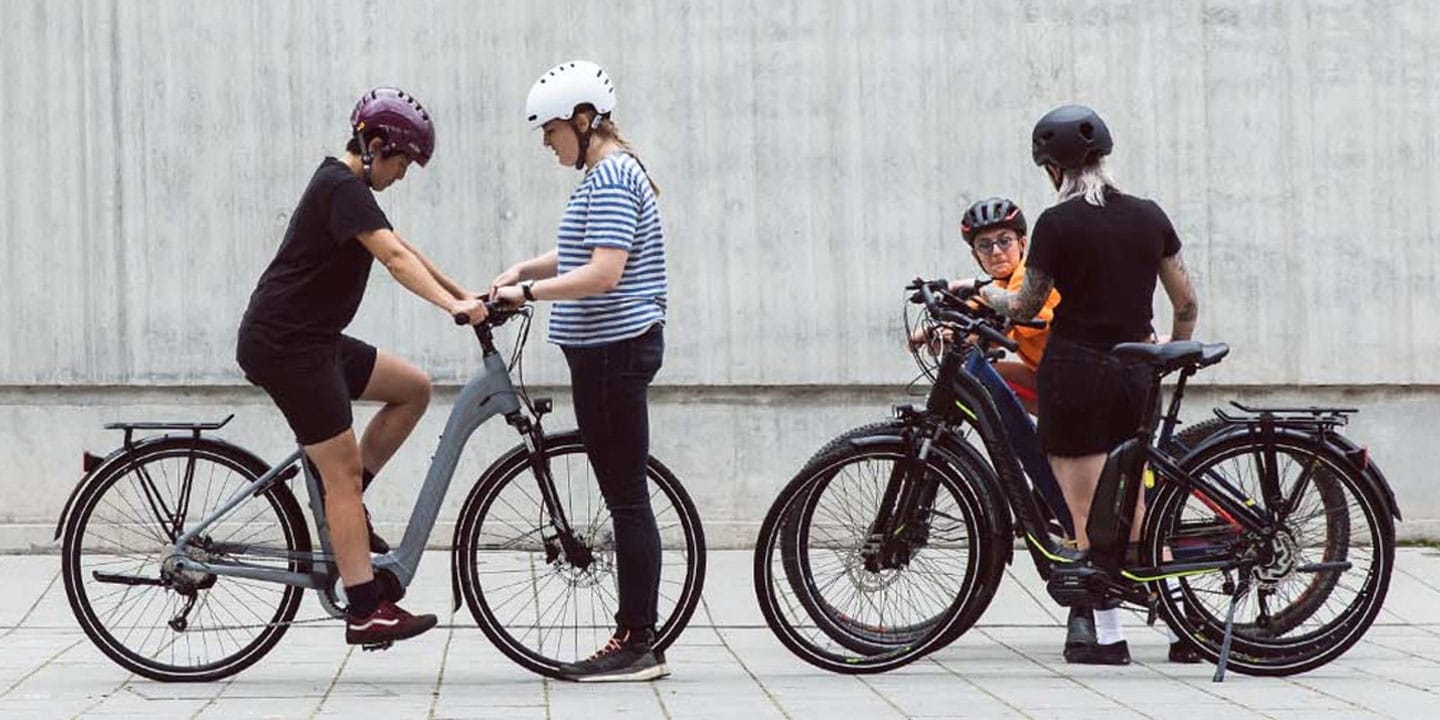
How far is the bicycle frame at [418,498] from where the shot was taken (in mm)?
7316

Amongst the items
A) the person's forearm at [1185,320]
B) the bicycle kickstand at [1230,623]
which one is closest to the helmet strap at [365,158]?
the person's forearm at [1185,320]

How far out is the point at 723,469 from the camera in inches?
442

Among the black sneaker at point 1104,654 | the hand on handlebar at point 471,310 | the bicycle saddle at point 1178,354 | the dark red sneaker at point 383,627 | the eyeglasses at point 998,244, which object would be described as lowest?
the black sneaker at point 1104,654

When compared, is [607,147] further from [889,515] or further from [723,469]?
[723,469]

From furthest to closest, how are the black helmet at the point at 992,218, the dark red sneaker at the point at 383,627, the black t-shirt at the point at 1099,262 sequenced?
the black helmet at the point at 992,218, the black t-shirt at the point at 1099,262, the dark red sneaker at the point at 383,627

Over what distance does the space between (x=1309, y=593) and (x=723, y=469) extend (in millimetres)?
4186

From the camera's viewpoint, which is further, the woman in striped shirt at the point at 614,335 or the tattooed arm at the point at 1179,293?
the tattooed arm at the point at 1179,293

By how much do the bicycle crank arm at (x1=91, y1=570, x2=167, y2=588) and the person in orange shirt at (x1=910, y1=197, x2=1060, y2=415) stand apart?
9.91 feet

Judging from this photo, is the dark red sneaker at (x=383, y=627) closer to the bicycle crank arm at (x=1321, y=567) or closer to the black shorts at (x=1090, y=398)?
the black shorts at (x=1090, y=398)

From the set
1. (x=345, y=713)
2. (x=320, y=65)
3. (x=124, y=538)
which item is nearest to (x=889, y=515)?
(x=345, y=713)

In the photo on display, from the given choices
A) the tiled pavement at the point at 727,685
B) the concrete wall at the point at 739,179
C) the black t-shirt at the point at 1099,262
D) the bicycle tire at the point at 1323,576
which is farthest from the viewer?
the concrete wall at the point at 739,179

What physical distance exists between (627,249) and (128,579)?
6.40ft

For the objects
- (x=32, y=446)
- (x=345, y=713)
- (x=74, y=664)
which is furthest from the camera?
(x=32, y=446)

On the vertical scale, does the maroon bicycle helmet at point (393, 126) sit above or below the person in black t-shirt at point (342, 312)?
above
